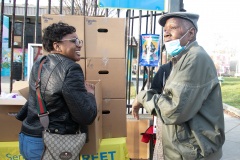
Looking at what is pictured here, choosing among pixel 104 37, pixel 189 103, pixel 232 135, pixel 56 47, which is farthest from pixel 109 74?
pixel 232 135

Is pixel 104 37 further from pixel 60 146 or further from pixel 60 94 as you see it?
pixel 60 146

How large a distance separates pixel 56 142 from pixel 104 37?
A: 133 centimetres

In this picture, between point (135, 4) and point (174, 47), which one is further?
point (135, 4)

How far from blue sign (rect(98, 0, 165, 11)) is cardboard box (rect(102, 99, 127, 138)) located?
1348mm

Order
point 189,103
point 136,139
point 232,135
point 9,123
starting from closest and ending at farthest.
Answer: point 189,103
point 9,123
point 136,139
point 232,135

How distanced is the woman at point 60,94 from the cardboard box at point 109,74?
72 cm

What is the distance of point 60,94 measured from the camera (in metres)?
1.88

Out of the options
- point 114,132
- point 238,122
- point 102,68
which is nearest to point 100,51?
point 102,68

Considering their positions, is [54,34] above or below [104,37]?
below

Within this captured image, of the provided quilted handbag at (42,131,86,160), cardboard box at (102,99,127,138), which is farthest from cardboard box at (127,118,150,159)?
quilted handbag at (42,131,86,160)

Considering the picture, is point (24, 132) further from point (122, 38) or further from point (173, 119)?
point (122, 38)

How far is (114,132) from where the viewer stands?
2.98m

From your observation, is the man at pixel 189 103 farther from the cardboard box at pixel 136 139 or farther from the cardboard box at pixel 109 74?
the cardboard box at pixel 136 139

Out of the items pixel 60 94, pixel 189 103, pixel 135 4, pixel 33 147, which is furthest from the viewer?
pixel 135 4
